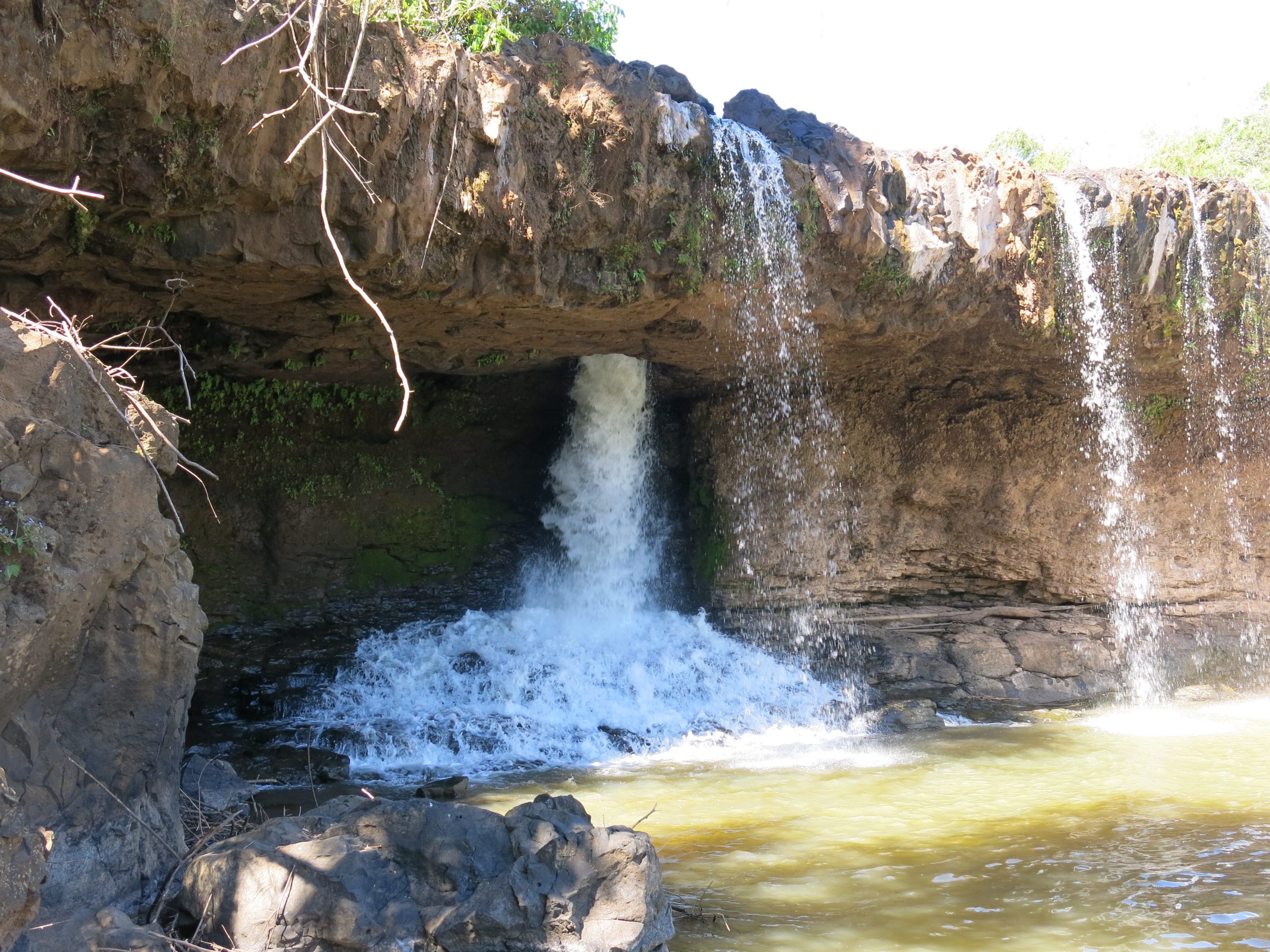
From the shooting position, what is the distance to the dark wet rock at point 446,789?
21.1 feet

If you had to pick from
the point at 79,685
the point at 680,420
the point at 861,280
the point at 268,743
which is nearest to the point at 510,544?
the point at 680,420

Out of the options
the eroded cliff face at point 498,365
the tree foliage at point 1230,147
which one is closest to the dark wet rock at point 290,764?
the eroded cliff face at point 498,365

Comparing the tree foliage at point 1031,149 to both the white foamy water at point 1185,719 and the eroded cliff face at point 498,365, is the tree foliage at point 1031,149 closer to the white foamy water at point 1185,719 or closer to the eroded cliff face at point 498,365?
the eroded cliff face at point 498,365

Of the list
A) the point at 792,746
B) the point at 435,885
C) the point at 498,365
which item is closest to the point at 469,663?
the point at 498,365

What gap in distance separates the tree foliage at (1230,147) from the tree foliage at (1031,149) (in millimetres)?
1458

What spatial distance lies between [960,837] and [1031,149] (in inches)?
690

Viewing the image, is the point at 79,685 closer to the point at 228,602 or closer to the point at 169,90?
the point at 169,90

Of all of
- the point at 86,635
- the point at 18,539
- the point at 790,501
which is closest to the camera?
the point at 18,539

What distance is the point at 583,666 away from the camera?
9.77m

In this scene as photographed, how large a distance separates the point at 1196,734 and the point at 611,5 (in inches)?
366

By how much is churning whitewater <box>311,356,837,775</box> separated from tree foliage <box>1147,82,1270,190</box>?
39.7 feet

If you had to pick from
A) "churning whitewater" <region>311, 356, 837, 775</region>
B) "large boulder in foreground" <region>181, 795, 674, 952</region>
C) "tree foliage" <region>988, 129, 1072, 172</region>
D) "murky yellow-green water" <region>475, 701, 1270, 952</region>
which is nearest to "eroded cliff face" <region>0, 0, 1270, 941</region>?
"churning whitewater" <region>311, 356, 837, 775</region>

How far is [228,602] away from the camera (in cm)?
1041

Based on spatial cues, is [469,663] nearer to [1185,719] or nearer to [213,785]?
[213,785]
